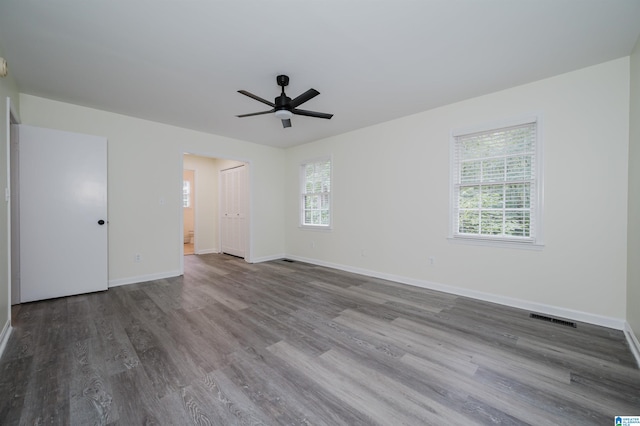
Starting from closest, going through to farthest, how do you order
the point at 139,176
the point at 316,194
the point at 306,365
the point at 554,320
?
the point at 306,365 < the point at 554,320 < the point at 139,176 < the point at 316,194

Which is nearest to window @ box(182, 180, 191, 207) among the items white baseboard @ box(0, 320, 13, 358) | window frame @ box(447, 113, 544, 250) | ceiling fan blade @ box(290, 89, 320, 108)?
white baseboard @ box(0, 320, 13, 358)

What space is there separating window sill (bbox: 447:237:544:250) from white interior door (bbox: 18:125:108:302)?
497 centimetres

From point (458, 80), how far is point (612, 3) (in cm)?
121

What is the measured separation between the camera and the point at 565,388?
1.72 metres

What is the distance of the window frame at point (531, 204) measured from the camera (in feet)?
9.66

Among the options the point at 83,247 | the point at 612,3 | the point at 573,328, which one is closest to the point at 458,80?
the point at 612,3

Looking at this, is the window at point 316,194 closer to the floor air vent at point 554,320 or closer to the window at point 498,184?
the window at point 498,184

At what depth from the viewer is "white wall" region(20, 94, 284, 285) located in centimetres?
368

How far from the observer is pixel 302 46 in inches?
91.7

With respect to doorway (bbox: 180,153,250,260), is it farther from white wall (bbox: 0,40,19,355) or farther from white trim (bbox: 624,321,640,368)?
white trim (bbox: 624,321,640,368)

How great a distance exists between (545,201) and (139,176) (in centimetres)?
558

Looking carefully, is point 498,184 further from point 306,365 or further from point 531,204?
point 306,365

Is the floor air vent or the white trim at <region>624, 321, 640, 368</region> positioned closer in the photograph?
the white trim at <region>624, 321, 640, 368</region>

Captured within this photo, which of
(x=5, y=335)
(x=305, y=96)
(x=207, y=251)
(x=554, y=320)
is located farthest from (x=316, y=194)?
(x=5, y=335)
